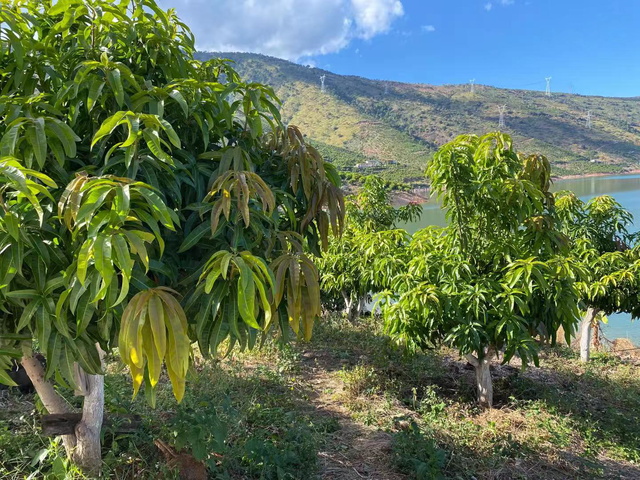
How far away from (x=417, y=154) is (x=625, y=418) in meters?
53.8

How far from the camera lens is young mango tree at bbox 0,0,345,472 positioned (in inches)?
41.6

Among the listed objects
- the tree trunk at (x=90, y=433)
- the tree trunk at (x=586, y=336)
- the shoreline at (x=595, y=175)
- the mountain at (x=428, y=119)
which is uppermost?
the mountain at (x=428, y=119)

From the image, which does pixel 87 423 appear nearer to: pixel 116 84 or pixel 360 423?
pixel 116 84

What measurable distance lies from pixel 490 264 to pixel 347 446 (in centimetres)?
221

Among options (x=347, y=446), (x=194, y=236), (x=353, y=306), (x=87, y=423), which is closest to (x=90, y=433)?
(x=87, y=423)

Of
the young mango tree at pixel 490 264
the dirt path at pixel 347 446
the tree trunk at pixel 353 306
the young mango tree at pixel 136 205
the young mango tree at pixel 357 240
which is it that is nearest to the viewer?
the young mango tree at pixel 136 205

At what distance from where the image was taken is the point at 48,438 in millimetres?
2617

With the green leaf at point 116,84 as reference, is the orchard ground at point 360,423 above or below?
below

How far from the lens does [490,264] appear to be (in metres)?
4.20

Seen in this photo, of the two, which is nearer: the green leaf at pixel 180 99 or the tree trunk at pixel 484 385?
the green leaf at pixel 180 99

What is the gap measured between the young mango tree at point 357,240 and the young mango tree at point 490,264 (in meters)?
2.09

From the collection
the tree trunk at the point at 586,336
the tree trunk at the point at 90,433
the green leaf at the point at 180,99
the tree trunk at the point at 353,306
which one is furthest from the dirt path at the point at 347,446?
the tree trunk at the point at 586,336

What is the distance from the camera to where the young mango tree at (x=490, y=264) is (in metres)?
3.50

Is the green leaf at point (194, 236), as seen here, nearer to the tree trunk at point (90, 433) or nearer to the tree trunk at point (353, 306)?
the tree trunk at point (90, 433)
